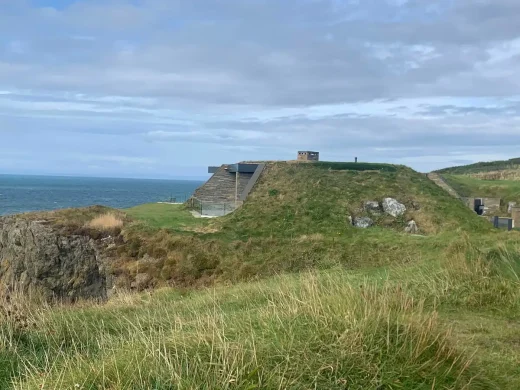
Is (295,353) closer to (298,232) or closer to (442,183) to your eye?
(298,232)

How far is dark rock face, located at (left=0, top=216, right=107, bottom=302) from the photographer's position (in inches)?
730

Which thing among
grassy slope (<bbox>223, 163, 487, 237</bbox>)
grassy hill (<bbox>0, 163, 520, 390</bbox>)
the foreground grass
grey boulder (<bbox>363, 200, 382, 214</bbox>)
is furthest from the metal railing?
the foreground grass

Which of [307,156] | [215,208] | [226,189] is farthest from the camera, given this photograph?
[307,156]

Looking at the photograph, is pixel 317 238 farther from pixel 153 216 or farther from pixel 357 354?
pixel 357 354

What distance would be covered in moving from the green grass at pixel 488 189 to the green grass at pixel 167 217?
1687 cm

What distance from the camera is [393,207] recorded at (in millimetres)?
25375

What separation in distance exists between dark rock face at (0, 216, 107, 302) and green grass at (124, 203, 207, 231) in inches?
141

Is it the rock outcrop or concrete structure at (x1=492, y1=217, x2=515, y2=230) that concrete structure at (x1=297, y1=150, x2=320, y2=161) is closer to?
the rock outcrop

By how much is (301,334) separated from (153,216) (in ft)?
74.9

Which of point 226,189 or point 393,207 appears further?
point 226,189

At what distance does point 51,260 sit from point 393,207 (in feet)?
48.9

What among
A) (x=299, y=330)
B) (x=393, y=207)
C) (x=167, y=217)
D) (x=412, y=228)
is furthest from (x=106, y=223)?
(x=299, y=330)

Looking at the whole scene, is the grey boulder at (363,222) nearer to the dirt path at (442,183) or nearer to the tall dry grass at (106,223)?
the dirt path at (442,183)

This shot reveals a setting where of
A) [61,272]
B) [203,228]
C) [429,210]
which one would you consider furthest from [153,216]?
[429,210]
